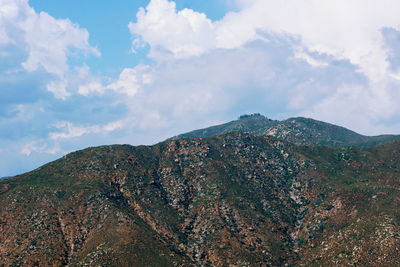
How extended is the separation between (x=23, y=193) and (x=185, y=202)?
76.5 meters

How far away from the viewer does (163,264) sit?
454 ft

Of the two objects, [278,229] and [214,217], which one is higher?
[214,217]

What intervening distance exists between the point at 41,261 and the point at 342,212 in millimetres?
128201

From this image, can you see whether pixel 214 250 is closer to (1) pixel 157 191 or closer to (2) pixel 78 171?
(1) pixel 157 191

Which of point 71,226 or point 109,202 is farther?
point 109,202

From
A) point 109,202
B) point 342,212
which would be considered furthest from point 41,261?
point 342,212

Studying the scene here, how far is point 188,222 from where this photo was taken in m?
174

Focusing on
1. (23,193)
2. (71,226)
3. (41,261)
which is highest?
(23,193)

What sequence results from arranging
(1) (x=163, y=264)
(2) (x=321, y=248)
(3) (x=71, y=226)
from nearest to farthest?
(1) (x=163, y=264) < (2) (x=321, y=248) < (3) (x=71, y=226)

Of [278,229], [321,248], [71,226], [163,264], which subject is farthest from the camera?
[278,229]

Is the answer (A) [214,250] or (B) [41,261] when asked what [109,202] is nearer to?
(B) [41,261]

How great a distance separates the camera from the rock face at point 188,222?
141500 millimetres

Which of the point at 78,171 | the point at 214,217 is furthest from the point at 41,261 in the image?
the point at 214,217

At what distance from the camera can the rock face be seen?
141500 mm
